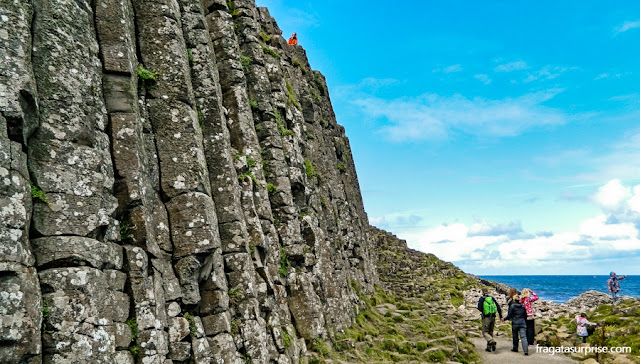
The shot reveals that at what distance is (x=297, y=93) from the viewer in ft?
116

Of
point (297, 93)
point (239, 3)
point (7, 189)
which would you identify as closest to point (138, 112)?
point (7, 189)

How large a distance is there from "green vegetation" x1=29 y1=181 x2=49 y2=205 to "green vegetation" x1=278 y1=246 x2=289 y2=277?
1240 centimetres

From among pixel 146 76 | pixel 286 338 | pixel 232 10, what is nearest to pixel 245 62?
pixel 232 10

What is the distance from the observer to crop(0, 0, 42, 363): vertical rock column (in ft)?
25.3

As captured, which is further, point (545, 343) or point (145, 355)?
point (545, 343)

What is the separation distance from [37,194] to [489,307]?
920 inches

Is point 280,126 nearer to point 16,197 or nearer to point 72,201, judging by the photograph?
point 72,201

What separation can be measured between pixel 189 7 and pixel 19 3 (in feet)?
29.2

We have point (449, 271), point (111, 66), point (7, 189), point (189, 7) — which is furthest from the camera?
point (449, 271)

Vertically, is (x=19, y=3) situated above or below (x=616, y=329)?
above

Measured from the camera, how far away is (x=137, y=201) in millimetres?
11375

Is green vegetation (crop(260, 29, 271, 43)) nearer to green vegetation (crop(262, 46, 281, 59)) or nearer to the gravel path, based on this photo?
green vegetation (crop(262, 46, 281, 59))

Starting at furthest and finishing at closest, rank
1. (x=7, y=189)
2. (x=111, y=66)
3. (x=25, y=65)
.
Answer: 1. (x=111, y=66)
2. (x=25, y=65)
3. (x=7, y=189)

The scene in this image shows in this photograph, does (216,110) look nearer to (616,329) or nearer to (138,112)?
(138,112)
